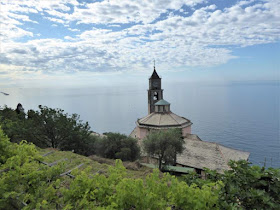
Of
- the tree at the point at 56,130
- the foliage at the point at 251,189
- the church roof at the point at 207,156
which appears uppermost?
the foliage at the point at 251,189

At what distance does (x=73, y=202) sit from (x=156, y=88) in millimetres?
39247

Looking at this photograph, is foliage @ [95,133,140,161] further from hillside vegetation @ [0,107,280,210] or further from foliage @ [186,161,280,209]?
foliage @ [186,161,280,209]

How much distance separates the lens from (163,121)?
34.9 meters

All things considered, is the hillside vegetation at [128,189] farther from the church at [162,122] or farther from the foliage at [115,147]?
the church at [162,122]

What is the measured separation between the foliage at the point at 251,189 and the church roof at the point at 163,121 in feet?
90.8

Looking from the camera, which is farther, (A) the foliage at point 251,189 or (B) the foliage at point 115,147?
(B) the foliage at point 115,147

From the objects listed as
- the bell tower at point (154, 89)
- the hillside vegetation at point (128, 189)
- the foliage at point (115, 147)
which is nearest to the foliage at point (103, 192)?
the hillside vegetation at point (128, 189)

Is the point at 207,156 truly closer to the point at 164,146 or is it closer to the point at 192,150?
the point at 192,150

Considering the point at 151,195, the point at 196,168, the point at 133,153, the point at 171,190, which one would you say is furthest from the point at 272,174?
the point at 196,168

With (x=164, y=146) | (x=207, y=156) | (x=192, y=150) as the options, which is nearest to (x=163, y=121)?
(x=192, y=150)

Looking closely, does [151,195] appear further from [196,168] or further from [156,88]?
[156,88]

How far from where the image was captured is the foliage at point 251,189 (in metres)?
5.48

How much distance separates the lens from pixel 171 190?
536 centimetres

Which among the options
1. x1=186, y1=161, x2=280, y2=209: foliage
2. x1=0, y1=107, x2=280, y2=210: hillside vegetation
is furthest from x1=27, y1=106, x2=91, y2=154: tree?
x1=186, y1=161, x2=280, y2=209: foliage
